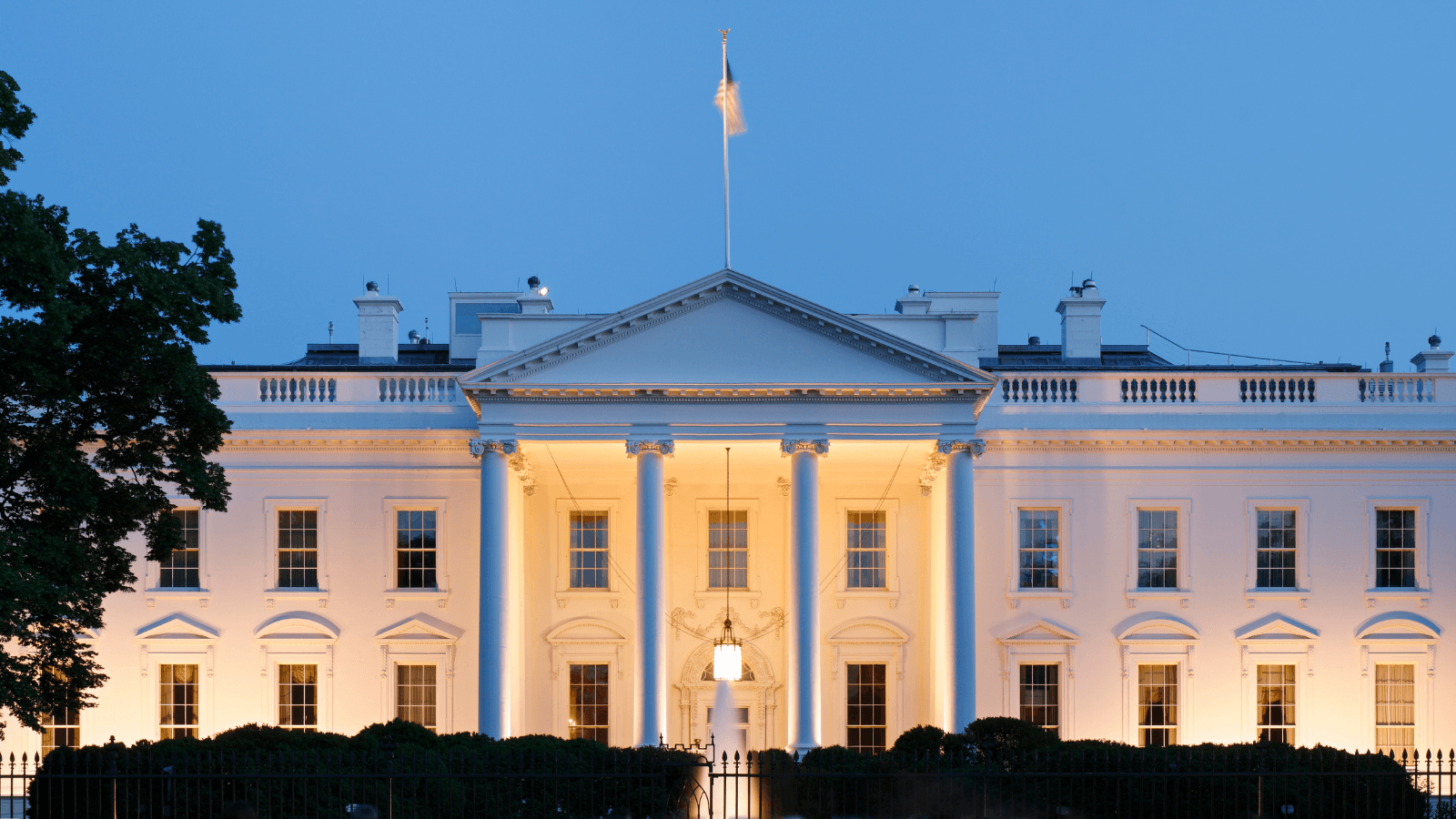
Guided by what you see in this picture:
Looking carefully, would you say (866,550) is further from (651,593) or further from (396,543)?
(396,543)

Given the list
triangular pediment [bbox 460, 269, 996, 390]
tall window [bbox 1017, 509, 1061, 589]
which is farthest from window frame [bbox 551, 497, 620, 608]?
tall window [bbox 1017, 509, 1061, 589]

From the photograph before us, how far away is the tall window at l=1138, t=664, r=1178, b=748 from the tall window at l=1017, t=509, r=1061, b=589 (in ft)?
8.96

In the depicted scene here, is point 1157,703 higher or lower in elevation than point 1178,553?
lower

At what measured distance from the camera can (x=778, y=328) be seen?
2692cm

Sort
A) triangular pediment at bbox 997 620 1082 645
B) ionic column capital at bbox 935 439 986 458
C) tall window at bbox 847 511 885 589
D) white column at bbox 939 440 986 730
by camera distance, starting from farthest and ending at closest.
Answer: tall window at bbox 847 511 885 589 < triangular pediment at bbox 997 620 1082 645 < ionic column capital at bbox 935 439 986 458 < white column at bbox 939 440 986 730

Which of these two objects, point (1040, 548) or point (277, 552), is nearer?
point (277, 552)

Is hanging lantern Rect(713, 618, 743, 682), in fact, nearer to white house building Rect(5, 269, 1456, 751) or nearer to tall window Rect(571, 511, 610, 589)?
white house building Rect(5, 269, 1456, 751)

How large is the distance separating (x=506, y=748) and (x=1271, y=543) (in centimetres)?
1755

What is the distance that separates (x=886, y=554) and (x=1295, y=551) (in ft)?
28.9

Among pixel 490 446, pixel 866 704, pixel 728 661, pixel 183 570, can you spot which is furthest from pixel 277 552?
pixel 866 704

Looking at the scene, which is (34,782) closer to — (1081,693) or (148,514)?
(148,514)

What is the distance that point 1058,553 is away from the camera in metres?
29.6

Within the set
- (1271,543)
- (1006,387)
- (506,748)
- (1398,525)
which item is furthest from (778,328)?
(1398,525)

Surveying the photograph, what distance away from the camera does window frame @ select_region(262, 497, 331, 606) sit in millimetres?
29203
